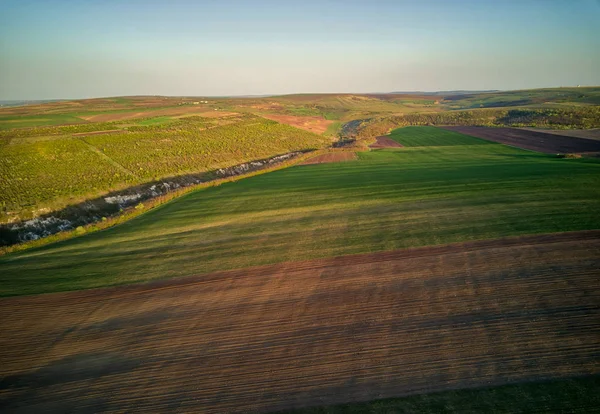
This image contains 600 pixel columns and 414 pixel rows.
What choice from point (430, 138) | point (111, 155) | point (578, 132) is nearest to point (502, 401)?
point (111, 155)

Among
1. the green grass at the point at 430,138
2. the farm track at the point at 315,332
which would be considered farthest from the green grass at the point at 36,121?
the green grass at the point at 430,138

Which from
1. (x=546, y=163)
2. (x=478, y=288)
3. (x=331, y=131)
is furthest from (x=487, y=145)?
(x=478, y=288)

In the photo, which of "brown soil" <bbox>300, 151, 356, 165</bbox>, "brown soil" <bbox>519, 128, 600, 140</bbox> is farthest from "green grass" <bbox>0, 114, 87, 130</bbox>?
"brown soil" <bbox>519, 128, 600, 140</bbox>

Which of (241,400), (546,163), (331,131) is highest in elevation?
(331,131)

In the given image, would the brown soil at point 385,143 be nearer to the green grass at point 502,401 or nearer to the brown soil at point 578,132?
the brown soil at point 578,132

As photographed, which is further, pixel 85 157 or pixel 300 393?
pixel 85 157

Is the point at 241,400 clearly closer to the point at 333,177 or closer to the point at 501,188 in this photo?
the point at 501,188

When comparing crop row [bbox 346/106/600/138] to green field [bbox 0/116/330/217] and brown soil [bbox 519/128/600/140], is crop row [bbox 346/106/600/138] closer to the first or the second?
brown soil [bbox 519/128/600/140]
